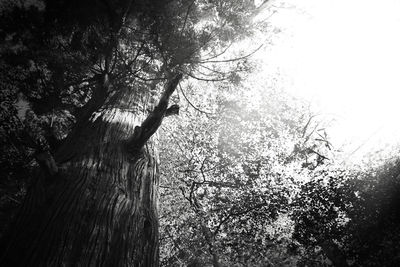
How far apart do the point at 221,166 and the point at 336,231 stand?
181 inches

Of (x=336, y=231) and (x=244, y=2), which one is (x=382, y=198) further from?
(x=244, y=2)

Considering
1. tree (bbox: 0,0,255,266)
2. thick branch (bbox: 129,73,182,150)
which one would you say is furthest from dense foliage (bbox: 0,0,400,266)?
thick branch (bbox: 129,73,182,150)

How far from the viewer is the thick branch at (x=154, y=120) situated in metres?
2.00

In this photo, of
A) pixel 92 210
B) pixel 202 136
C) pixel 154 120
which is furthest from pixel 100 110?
pixel 202 136

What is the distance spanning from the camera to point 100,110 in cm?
301

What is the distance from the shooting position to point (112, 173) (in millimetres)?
2068

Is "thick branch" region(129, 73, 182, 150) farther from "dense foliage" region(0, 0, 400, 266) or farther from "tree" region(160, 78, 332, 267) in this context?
"tree" region(160, 78, 332, 267)

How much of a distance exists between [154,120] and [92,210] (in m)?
0.82

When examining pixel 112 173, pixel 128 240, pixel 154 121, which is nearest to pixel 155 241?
pixel 128 240

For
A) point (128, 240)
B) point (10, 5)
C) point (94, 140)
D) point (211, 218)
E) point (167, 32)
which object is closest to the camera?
point (128, 240)

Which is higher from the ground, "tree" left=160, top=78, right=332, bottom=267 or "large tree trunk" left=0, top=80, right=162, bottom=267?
"tree" left=160, top=78, right=332, bottom=267

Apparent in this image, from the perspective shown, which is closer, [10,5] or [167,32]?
[10,5]

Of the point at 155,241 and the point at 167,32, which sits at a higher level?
the point at 167,32

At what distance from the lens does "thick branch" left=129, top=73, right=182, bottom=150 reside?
2.00 m
